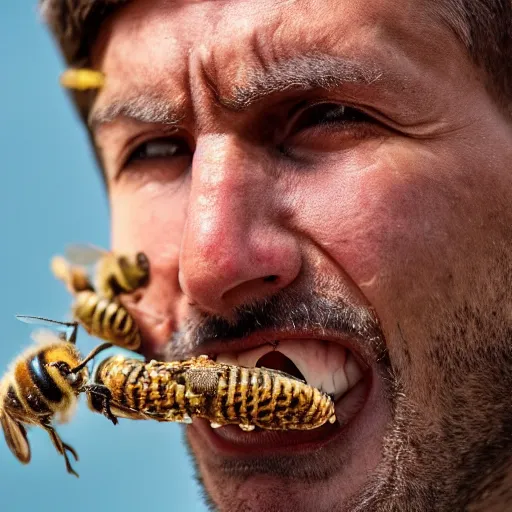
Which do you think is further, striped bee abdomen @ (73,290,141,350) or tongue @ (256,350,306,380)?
striped bee abdomen @ (73,290,141,350)

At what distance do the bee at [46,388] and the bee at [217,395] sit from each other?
0.17 m

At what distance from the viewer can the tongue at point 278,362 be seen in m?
3.39

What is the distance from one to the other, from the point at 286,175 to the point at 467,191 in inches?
26.8

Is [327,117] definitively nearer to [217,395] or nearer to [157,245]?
[157,245]

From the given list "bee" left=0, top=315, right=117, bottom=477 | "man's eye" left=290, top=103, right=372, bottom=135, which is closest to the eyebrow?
"man's eye" left=290, top=103, right=372, bottom=135

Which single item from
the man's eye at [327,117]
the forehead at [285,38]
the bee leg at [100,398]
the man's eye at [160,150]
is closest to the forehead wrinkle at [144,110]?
the forehead at [285,38]

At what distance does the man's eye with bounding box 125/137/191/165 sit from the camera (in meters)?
3.91

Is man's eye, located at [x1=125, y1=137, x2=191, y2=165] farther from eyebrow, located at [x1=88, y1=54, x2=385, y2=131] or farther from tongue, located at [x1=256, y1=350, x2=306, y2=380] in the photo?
tongue, located at [x1=256, y1=350, x2=306, y2=380]

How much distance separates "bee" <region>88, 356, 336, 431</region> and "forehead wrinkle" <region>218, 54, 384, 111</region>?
1.01 metres

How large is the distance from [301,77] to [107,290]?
5.85 ft

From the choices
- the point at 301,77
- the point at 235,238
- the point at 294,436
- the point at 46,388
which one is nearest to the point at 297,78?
the point at 301,77

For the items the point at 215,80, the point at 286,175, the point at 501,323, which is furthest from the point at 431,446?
the point at 215,80

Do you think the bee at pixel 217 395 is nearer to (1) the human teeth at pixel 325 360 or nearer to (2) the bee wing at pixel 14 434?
(1) the human teeth at pixel 325 360

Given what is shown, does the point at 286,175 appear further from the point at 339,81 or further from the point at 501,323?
the point at 501,323
